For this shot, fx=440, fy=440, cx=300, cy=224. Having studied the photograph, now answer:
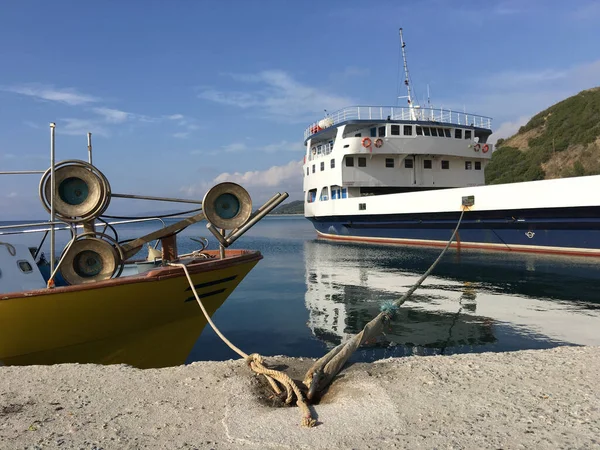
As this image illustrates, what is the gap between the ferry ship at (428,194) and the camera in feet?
59.4

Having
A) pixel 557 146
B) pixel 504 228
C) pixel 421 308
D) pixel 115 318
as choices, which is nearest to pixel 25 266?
pixel 115 318

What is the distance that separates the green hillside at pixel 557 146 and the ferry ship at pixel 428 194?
25.0m

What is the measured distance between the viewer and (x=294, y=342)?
25.9 feet

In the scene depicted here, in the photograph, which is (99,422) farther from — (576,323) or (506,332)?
(576,323)

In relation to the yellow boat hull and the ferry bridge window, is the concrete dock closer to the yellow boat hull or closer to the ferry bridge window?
the yellow boat hull

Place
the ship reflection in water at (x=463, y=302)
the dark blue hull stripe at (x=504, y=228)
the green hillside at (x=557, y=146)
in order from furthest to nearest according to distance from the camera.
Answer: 1. the green hillside at (x=557, y=146)
2. the dark blue hull stripe at (x=504, y=228)
3. the ship reflection in water at (x=463, y=302)

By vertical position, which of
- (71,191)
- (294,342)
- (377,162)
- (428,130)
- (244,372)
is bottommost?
(294,342)

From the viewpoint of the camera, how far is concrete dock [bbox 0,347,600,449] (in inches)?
131

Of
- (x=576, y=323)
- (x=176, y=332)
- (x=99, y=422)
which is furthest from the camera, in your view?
(x=576, y=323)

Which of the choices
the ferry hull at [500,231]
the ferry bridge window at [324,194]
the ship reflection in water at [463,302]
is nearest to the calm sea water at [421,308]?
the ship reflection in water at [463,302]

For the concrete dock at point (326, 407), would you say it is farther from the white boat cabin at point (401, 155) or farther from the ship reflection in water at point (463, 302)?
the white boat cabin at point (401, 155)

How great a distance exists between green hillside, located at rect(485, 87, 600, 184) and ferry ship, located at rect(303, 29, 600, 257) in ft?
82.2

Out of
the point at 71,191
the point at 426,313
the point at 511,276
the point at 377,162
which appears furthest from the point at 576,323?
the point at 377,162

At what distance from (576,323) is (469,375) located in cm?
509
